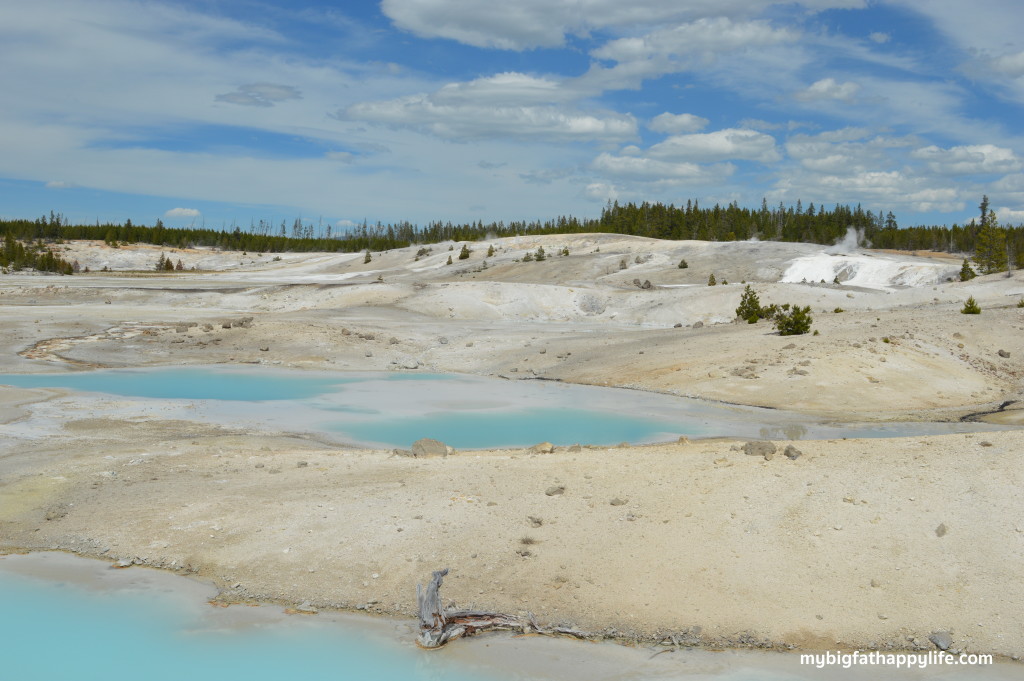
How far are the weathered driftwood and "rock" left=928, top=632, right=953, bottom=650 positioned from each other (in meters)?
3.78

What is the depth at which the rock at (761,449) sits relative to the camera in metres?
13.7

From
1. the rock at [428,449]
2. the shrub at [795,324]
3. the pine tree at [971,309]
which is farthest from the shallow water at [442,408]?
the pine tree at [971,309]

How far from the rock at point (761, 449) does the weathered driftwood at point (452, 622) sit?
18.5ft

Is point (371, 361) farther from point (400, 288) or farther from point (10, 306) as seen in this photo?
point (10, 306)

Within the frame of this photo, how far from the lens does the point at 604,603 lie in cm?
992

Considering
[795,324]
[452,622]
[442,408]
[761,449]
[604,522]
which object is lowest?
[442,408]

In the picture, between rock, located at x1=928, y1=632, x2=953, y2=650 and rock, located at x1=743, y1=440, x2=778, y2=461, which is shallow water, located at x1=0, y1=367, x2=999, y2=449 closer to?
rock, located at x1=743, y1=440, x2=778, y2=461

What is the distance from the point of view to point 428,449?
15.5 meters

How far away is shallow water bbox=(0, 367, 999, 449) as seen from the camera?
19.9 meters

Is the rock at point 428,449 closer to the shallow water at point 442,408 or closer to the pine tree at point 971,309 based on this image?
the shallow water at point 442,408

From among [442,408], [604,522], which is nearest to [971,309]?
[442,408]

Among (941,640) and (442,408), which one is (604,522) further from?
(442,408)

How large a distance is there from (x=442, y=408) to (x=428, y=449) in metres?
7.85

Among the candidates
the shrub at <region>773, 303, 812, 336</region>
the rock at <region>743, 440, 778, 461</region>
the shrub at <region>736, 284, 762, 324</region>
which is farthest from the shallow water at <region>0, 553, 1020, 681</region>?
the shrub at <region>736, 284, 762, 324</region>
